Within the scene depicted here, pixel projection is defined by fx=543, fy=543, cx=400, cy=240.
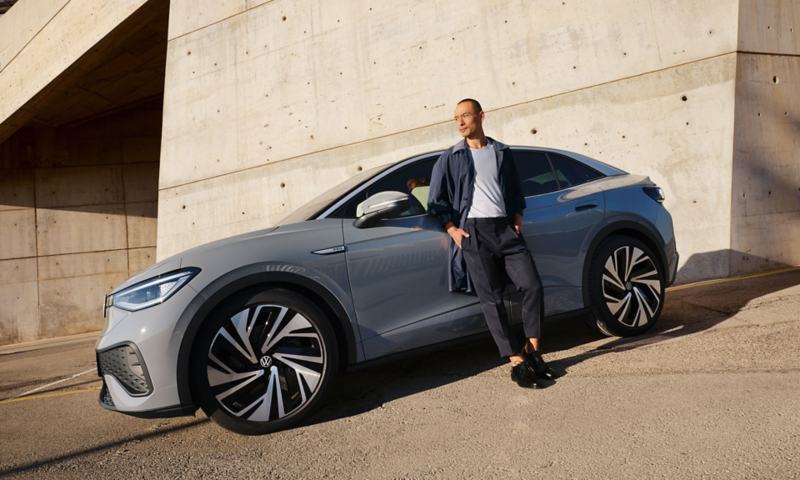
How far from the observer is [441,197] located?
134 inches

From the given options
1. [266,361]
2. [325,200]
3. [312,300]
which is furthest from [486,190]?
[266,361]

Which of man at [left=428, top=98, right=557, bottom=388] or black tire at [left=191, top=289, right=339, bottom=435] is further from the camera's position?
man at [left=428, top=98, right=557, bottom=388]

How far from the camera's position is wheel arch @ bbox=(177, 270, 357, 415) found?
8.98 feet

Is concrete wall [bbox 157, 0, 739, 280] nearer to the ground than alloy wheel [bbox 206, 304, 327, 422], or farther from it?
farther from it

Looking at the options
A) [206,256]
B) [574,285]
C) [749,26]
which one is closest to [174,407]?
[206,256]

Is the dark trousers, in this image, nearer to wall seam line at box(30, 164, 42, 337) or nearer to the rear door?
the rear door

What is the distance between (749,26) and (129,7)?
32.1 ft

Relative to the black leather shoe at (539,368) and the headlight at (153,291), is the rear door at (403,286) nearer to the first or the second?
the black leather shoe at (539,368)

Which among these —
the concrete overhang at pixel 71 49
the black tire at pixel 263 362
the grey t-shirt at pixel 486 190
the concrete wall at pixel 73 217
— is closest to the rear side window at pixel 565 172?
the grey t-shirt at pixel 486 190

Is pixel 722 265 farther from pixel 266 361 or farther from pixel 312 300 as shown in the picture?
pixel 266 361

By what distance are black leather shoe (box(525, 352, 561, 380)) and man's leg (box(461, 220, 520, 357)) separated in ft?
0.34

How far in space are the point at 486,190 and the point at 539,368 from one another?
1143mm

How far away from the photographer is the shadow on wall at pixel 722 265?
651 centimetres

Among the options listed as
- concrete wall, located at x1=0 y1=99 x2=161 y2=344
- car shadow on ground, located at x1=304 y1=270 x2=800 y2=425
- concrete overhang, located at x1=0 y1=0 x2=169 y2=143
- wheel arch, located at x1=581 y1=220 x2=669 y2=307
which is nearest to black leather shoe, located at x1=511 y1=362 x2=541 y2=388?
car shadow on ground, located at x1=304 y1=270 x2=800 y2=425
